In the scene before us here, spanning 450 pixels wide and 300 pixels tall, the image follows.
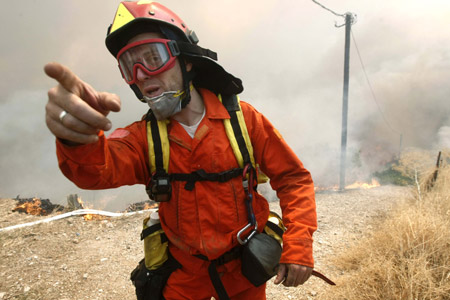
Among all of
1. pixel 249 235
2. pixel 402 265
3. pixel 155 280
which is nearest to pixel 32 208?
pixel 155 280

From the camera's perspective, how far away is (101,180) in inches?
50.7

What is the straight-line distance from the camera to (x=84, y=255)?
4613 mm

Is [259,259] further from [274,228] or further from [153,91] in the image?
[153,91]

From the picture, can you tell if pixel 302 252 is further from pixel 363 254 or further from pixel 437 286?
pixel 363 254

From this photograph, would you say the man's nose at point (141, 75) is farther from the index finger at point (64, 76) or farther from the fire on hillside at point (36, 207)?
the fire on hillside at point (36, 207)

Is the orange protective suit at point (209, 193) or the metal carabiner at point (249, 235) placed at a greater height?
the orange protective suit at point (209, 193)

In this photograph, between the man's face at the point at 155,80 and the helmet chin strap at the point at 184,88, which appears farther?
the helmet chin strap at the point at 184,88

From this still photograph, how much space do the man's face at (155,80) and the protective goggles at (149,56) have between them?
0.08ft

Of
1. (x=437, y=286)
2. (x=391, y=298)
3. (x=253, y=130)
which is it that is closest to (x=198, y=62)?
(x=253, y=130)

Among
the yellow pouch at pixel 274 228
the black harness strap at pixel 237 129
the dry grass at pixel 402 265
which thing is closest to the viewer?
the black harness strap at pixel 237 129

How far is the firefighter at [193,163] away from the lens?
5.25 ft

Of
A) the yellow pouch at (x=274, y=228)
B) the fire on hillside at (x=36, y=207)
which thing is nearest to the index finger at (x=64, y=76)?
the yellow pouch at (x=274, y=228)

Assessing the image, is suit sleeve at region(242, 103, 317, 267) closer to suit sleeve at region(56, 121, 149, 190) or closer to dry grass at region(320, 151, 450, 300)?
suit sleeve at region(56, 121, 149, 190)

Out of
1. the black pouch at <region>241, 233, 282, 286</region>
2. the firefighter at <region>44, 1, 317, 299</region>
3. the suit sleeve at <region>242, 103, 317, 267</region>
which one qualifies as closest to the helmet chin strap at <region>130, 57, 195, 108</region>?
the firefighter at <region>44, 1, 317, 299</region>
